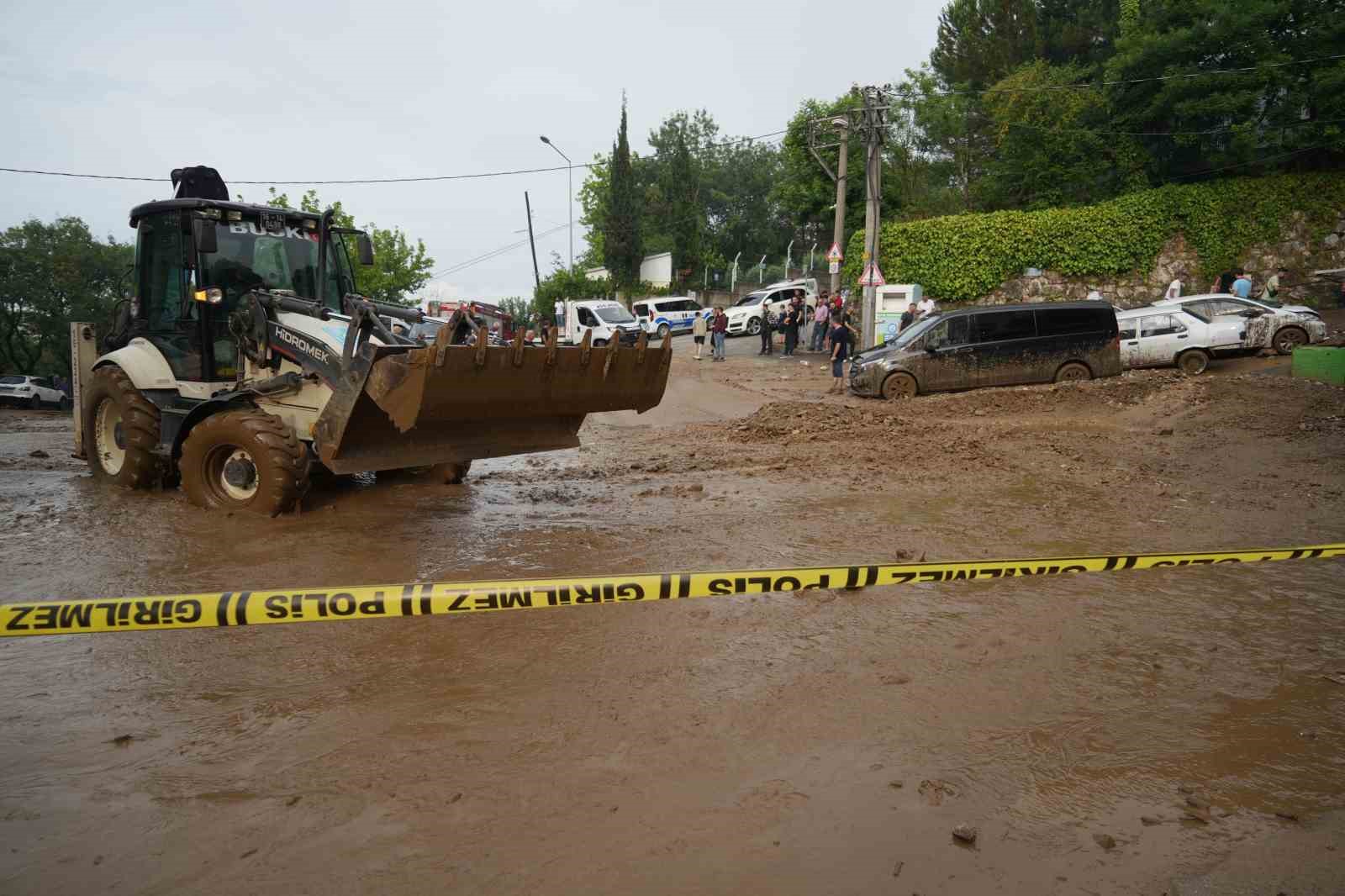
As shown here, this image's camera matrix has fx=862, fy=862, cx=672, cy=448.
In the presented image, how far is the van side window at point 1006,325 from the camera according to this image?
16125 millimetres

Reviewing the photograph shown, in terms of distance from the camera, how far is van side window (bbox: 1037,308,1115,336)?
16109mm

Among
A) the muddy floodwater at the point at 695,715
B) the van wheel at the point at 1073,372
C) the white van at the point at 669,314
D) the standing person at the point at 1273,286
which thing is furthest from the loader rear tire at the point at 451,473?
the white van at the point at 669,314

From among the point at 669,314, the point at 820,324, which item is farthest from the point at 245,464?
the point at 669,314

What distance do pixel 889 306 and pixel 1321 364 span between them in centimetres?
1148

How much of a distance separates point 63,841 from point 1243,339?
19524 mm

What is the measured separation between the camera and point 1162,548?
661 centimetres

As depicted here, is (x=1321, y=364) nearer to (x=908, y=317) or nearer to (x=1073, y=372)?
(x=1073, y=372)

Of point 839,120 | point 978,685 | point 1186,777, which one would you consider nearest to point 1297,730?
point 1186,777

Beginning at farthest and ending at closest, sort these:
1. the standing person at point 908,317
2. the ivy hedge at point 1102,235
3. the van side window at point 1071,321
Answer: the ivy hedge at point 1102,235, the standing person at point 908,317, the van side window at point 1071,321

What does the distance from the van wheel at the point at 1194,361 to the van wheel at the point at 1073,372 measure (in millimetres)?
2327

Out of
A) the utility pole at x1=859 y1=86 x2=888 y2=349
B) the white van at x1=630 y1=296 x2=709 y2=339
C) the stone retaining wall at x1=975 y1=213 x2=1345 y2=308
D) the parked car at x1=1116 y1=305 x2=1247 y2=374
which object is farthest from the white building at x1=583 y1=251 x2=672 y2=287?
the parked car at x1=1116 y1=305 x2=1247 y2=374

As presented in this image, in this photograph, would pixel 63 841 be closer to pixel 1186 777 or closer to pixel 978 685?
pixel 978 685

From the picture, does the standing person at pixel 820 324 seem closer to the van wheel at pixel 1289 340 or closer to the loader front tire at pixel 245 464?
the van wheel at pixel 1289 340

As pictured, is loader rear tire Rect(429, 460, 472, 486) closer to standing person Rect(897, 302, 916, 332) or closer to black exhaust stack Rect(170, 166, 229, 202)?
black exhaust stack Rect(170, 166, 229, 202)
